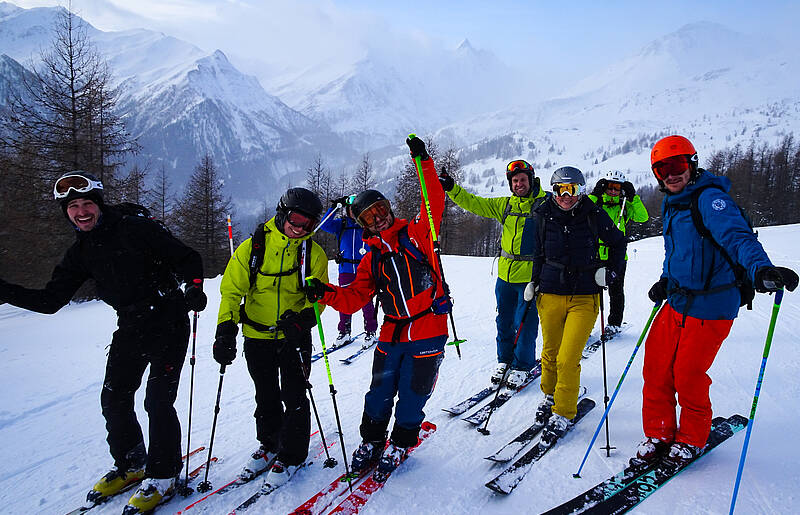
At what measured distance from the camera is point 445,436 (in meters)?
4.00

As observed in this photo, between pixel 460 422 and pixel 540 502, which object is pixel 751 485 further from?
pixel 460 422

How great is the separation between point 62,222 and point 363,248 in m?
17.9

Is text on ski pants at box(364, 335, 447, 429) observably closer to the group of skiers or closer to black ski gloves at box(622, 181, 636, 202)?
the group of skiers

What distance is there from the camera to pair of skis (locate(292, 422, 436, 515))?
9.78ft

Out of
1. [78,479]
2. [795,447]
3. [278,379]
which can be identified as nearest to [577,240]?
[795,447]

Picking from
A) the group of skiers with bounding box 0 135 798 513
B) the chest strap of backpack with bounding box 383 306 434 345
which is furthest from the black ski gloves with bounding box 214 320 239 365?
the chest strap of backpack with bounding box 383 306 434 345

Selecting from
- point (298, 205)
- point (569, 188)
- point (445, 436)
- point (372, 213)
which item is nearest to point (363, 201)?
point (372, 213)

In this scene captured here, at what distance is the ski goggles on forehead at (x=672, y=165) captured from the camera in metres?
3.15

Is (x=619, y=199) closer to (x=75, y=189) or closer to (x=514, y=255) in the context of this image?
(x=514, y=255)

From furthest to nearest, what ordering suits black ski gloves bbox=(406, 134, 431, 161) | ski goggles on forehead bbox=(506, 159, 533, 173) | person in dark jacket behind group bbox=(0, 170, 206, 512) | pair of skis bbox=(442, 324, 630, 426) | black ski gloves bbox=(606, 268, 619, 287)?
ski goggles on forehead bbox=(506, 159, 533, 173) < pair of skis bbox=(442, 324, 630, 426) < black ski gloves bbox=(406, 134, 431, 161) < black ski gloves bbox=(606, 268, 619, 287) < person in dark jacket behind group bbox=(0, 170, 206, 512)

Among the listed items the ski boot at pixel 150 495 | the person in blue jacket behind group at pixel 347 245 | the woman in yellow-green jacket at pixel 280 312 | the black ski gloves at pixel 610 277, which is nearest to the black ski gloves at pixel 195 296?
the woman in yellow-green jacket at pixel 280 312

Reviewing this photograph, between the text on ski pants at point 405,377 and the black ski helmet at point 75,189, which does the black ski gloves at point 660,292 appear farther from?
the black ski helmet at point 75,189

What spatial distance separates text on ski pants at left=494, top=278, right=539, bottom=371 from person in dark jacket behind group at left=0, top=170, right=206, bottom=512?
354 cm

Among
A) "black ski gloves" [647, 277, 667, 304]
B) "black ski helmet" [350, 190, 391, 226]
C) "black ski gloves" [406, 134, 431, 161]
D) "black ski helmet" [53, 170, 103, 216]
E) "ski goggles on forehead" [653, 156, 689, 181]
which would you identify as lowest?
"black ski gloves" [647, 277, 667, 304]
